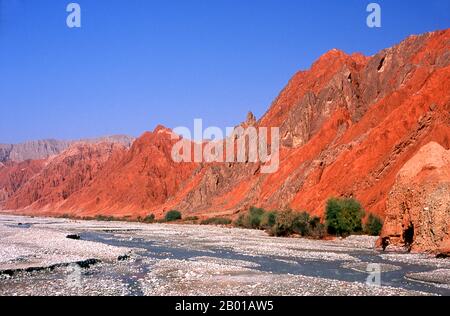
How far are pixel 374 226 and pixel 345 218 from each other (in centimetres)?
246

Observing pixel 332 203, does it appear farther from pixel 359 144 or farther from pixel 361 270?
pixel 361 270

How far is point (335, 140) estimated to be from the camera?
70.2m

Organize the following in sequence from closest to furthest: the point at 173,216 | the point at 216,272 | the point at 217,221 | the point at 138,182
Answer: the point at 216,272
the point at 217,221
the point at 173,216
the point at 138,182

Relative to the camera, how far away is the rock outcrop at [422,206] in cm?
2798

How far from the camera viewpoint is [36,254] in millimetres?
27406

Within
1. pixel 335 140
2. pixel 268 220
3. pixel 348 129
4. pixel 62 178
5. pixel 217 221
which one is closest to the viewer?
pixel 268 220

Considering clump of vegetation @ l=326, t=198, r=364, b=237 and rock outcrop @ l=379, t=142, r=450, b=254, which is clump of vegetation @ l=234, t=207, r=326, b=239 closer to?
clump of vegetation @ l=326, t=198, r=364, b=237

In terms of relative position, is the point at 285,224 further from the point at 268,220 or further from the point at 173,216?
the point at 173,216

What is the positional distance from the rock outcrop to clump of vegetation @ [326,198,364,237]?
9966mm

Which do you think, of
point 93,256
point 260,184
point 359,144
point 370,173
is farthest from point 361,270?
point 260,184

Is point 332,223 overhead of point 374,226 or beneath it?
overhead

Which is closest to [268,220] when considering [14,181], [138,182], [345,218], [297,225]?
[297,225]

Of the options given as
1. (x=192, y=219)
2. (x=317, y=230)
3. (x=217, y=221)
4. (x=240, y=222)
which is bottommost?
(x=192, y=219)

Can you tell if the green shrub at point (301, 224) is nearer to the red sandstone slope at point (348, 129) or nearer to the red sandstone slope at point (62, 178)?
the red sandstone slope at point (348, 129)
